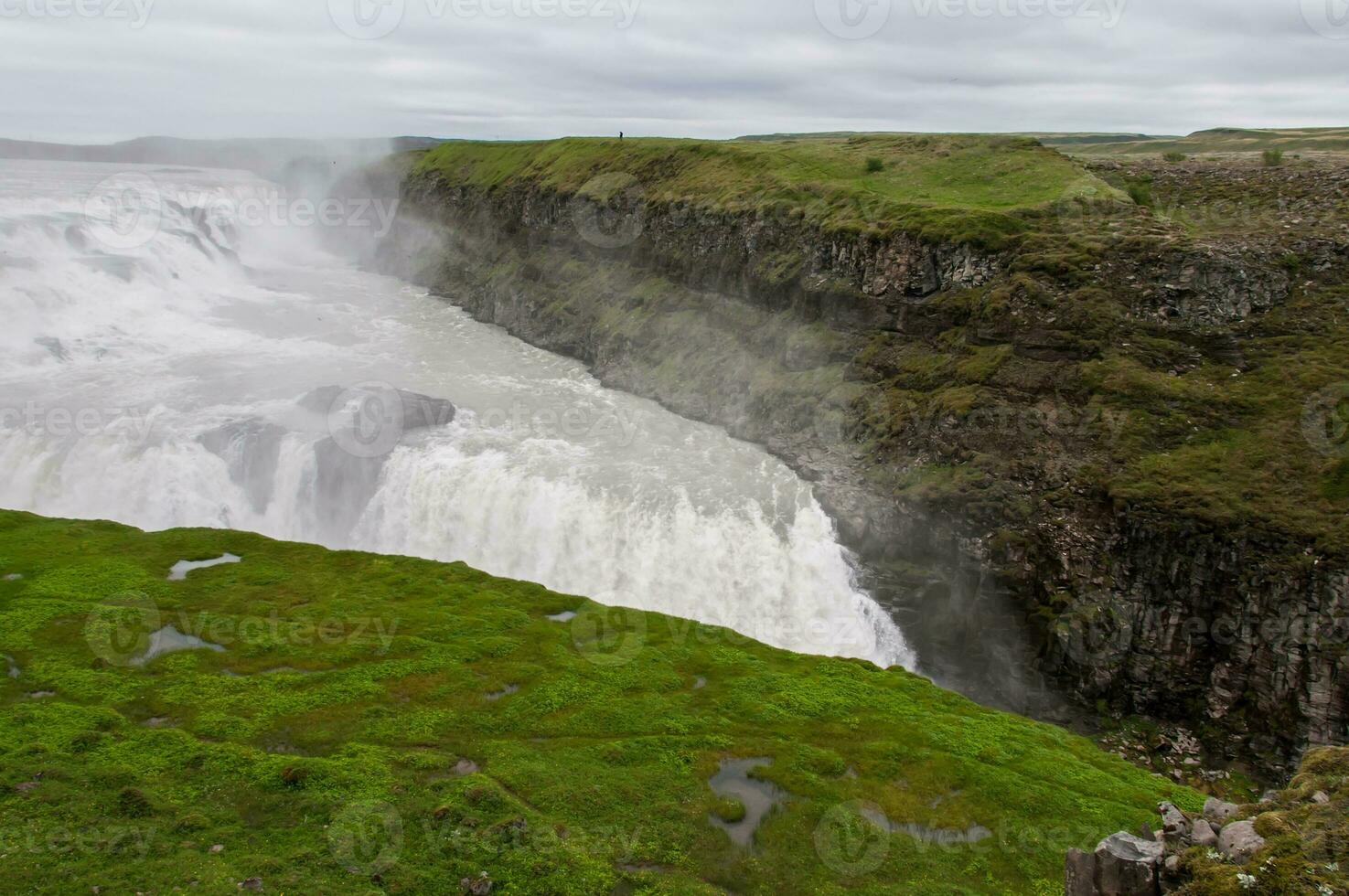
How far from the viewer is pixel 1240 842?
1484 cm

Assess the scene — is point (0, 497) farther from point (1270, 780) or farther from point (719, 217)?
point (1270, 780)

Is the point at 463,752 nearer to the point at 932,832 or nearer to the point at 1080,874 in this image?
the point at 932,832

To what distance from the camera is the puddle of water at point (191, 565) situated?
3164 cm

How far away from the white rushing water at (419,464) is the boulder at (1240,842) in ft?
68.8

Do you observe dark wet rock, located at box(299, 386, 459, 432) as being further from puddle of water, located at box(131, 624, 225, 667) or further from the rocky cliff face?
puddle of water, located at box(131, 624, 225, 667)

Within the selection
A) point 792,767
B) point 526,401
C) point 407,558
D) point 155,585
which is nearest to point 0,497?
point 155,585

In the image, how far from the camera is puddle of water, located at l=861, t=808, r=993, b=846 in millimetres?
21078

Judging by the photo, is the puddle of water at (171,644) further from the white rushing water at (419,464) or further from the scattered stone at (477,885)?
the white rushing water at (419,464)

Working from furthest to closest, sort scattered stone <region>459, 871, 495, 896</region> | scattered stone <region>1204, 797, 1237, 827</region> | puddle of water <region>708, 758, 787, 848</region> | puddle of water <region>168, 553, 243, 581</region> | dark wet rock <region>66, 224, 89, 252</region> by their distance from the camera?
dark wet rock <region>66, 224, 89, 252</region> → puddle of water <region>168, 553, 243, 581</region> → puddle of water <region>708, 758, 787, 848</region> → scattered stone <region>459, 871, 495, 896</region> → scattered stone <region>1204, 797, 1237, 827</region>

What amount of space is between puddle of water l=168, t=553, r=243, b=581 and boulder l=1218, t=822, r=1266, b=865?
3204cm

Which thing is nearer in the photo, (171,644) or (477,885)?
(477,885)

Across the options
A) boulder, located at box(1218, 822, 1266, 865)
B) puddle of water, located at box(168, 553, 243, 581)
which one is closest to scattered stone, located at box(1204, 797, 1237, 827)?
boulder, located at box(1218, 822, 1266, 865)

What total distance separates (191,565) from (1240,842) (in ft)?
110

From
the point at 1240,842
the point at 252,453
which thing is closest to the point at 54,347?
the point at 252,453
